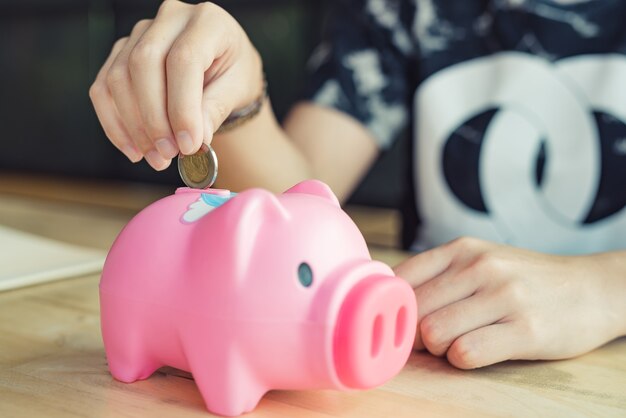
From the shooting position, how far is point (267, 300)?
39 cm

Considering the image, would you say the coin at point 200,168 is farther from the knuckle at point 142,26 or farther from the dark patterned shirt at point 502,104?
the dark patterned shirt at point 502,104

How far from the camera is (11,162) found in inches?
105

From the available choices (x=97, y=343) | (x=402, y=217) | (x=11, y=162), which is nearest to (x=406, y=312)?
(x=97, y=343)

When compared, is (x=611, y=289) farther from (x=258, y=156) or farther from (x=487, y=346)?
(x=258, y=156)

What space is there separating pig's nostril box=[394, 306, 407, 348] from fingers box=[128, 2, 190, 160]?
0.63ft

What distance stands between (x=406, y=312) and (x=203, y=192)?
150 millimetres

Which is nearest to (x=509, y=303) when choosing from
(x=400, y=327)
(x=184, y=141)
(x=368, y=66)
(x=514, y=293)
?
(x=514, y=293)

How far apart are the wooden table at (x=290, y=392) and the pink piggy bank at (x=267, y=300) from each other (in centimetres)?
3

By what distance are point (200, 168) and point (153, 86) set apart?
63 mm

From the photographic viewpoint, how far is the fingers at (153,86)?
0.50m

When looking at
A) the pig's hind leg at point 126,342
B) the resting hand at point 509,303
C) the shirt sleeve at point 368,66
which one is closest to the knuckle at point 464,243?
the resting hand at point 509,303

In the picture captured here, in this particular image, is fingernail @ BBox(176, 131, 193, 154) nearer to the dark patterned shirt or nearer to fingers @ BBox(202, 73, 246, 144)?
fingers @ BBox(202, 73, 246, 144)

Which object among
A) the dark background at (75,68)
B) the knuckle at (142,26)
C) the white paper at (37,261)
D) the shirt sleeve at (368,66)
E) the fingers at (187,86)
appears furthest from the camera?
the dark background at (75,68)

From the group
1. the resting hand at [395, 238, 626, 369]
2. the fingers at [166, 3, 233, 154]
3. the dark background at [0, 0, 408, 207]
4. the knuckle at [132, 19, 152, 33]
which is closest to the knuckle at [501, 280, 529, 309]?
the resting hand at [395, 238, 626, 369]
